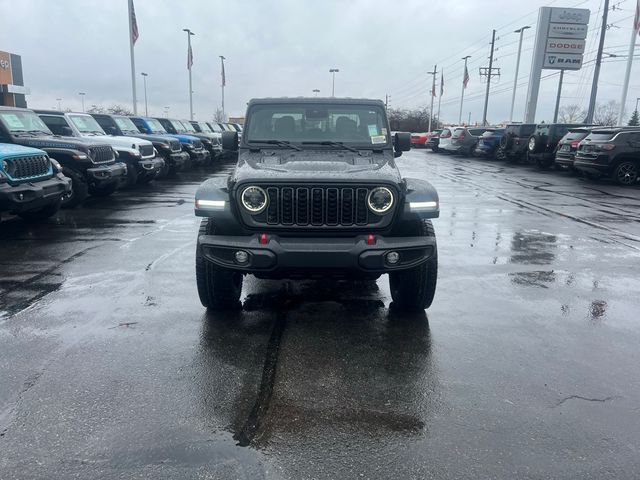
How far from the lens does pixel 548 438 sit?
288cm

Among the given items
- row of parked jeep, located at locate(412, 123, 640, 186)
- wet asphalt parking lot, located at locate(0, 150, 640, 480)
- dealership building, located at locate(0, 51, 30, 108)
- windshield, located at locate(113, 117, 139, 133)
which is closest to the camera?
wet asphalt parking lot, located at locate(0, 150, 640, 480)

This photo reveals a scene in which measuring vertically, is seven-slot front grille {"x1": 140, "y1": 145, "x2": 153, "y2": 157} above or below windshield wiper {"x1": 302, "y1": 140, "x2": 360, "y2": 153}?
below

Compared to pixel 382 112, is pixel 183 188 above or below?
below

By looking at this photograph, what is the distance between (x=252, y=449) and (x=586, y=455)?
5.85ft

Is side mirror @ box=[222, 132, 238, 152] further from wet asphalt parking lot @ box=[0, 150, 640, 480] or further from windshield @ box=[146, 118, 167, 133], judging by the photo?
windshield @ box=[146, 118, 167, 133]

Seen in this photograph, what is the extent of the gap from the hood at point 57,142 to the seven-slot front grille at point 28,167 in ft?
4.64

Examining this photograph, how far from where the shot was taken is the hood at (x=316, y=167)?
4.10 metres

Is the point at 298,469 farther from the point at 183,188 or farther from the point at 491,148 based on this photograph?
the point at 491,148

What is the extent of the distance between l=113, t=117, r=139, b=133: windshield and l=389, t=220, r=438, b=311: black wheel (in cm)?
1394

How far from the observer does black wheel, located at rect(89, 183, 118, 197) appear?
449 inches

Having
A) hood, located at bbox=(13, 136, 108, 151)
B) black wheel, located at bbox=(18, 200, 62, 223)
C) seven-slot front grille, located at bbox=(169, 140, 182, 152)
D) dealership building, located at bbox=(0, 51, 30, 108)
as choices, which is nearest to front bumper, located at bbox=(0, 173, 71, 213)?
black wheel, located at bbox=(18, 200, 62, 223)

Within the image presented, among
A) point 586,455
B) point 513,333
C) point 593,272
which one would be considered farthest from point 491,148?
point 586,455

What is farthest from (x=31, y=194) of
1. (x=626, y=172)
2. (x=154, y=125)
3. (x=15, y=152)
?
(x=626, y=172)

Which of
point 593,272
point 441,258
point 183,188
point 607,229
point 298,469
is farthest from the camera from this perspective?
point 183,188
